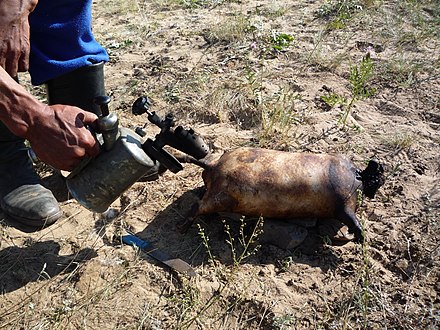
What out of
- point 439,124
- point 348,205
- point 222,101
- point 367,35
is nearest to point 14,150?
point 222,101

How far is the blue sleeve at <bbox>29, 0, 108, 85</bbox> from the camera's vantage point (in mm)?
2809

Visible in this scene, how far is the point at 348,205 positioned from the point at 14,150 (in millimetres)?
1946

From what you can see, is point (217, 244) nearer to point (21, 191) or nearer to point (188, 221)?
point (188, 221)

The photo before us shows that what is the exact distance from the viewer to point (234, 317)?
2398 mm

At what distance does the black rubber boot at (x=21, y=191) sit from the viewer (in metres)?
2.80

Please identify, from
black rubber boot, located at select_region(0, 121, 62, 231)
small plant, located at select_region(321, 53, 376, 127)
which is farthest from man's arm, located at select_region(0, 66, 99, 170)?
small plant, located at select_region(321, 53, 376, 127)

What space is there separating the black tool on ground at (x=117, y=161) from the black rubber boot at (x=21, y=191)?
1.35 ft

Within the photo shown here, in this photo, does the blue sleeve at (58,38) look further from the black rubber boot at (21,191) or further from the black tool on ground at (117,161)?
the black tool on ground at (117,161)

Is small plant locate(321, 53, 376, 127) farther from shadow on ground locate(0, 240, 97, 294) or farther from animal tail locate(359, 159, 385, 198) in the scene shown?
shadow on ground locate(0, 240, 97, 294)

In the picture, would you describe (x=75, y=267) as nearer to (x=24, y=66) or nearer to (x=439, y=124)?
(x=24, y=66)

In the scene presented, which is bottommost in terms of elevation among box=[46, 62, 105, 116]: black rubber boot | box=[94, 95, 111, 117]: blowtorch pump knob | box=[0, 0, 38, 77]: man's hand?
box=[46, 62, 105, 116]: black rubber boot

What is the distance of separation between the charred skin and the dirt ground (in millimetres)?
138

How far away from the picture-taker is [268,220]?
8.96 feet

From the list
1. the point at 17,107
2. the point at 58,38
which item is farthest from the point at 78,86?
the point at 17,107
